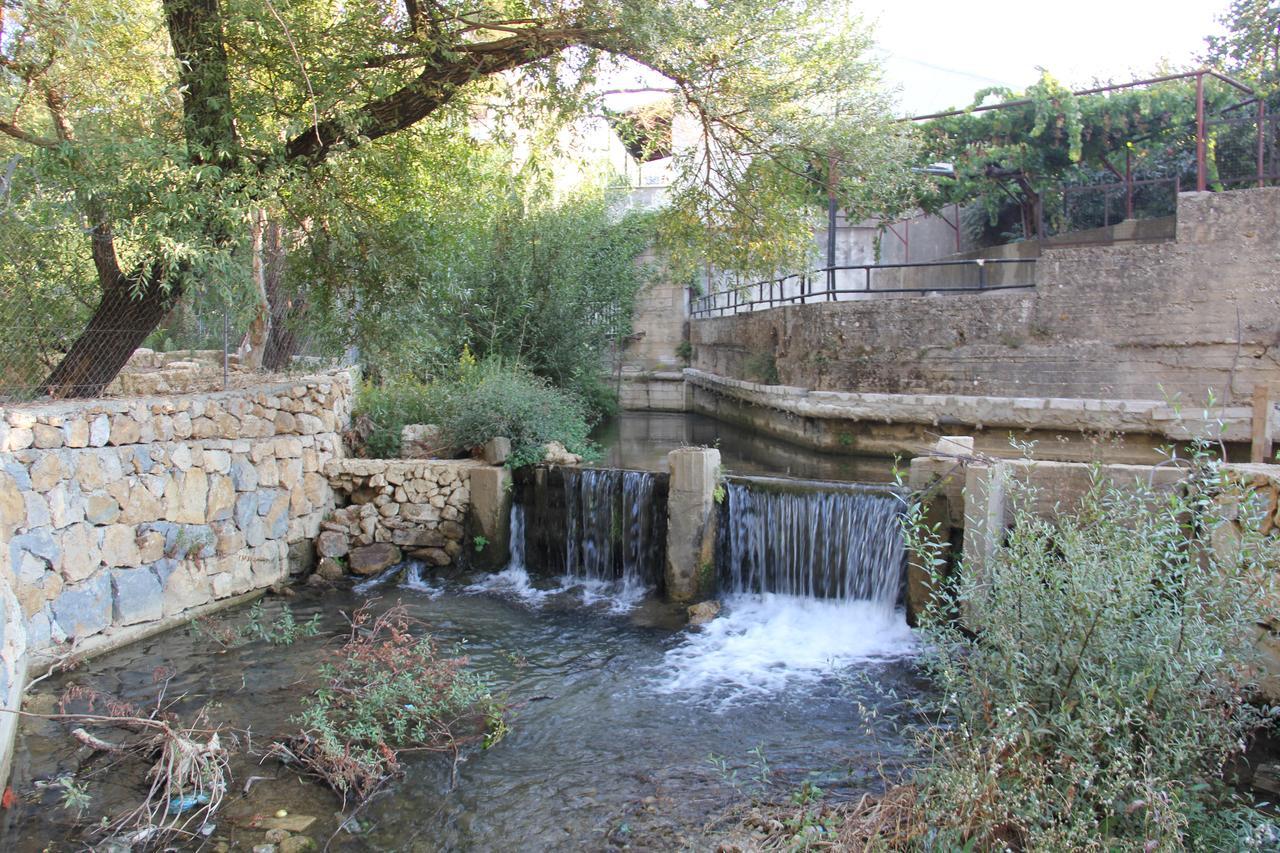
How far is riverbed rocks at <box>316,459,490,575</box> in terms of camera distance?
31.5 ft

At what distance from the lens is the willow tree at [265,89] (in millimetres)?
6797

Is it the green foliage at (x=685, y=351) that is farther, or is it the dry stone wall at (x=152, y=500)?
the green foliage at (x=685, y=351)

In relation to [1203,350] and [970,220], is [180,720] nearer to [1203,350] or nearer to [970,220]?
[1203,350]

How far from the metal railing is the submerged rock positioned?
7.42 metres

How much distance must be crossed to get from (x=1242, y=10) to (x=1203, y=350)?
9.76 m

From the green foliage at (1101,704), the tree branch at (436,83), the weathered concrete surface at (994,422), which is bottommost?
the green foliage at (1101,704)

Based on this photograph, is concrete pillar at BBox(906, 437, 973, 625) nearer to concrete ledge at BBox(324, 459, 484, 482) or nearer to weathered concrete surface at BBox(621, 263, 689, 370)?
concrete ledge at BBox(324, 459, 484, 482)

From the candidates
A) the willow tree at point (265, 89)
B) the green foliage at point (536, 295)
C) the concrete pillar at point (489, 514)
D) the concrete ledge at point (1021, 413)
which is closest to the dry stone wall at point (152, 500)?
the willow tree at point (265, 89)

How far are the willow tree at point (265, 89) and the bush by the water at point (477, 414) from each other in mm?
3111

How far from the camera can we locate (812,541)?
8.73 metres

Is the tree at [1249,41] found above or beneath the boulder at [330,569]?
above

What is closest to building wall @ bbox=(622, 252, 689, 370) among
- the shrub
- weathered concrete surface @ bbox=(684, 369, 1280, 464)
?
weathered concrete surface @ bbox=(684, 369, 1280, 464)

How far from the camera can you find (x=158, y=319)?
8117mm

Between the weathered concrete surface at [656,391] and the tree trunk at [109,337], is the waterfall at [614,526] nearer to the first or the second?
the tree trunk at [109,337]
